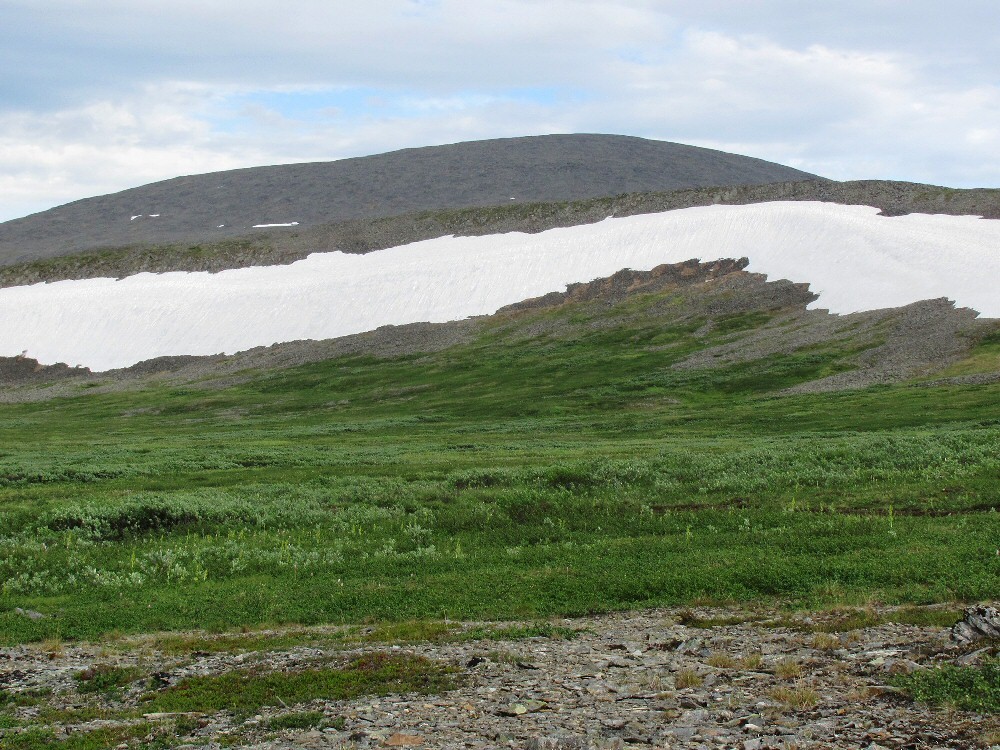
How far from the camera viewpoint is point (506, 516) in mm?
29266

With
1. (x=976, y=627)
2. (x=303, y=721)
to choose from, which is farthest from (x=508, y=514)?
(x=303, y=721)

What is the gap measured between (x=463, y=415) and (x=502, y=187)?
115049mm

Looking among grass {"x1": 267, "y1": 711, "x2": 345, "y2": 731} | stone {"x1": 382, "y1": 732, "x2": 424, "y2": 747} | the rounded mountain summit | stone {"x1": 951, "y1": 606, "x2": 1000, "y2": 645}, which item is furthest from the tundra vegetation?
the rounded mountain summit

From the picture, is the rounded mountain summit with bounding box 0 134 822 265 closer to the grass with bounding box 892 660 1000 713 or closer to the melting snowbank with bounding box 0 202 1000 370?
the melting snowbank with bounding box 0 202 1000 370

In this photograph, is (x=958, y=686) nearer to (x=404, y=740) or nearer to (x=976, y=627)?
(x=976, y=627)

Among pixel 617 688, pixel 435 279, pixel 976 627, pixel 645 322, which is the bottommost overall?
pixel 617 688

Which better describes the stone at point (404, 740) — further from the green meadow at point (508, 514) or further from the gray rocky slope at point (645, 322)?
the gray rocky slope at point (645, 322)

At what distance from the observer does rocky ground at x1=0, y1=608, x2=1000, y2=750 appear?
11648mm

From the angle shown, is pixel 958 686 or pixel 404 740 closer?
pixel 404 740

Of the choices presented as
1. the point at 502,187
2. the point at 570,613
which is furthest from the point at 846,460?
the point at 502,187

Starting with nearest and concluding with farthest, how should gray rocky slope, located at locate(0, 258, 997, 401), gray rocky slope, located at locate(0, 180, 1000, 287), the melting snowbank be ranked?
gray rocky slope, located at locate(0, 258, 997, 401)
the melting snowbank
gray rocky slope, located at locate(0, 180, 1000, 287)

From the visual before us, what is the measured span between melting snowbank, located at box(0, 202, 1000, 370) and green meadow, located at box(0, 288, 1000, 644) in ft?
125

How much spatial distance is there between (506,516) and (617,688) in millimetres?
15731

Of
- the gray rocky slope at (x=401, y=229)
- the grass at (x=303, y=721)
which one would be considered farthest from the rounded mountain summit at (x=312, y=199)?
the grass at (x=303, y=721)
